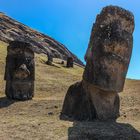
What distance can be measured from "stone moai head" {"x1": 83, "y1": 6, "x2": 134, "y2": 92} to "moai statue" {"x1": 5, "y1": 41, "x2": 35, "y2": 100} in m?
8.19

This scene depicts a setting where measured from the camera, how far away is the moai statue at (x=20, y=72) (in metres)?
24.3

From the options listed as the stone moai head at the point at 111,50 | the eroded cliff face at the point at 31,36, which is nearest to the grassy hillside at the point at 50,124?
the stone moai head at the point at 111,50

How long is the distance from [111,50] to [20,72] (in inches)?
364

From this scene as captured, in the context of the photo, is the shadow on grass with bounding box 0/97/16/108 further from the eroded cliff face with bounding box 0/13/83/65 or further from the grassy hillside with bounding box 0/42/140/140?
the eroded cliff face with bounding box 0/13/83/65

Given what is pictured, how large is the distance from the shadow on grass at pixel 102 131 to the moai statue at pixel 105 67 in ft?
4.58

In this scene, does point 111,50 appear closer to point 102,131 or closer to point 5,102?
point 102,131

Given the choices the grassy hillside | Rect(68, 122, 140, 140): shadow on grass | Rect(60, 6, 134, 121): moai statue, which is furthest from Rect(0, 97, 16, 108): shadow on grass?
Rect(68, 122, 140, 140): shadow on grass

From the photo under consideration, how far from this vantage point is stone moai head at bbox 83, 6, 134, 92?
1637cm

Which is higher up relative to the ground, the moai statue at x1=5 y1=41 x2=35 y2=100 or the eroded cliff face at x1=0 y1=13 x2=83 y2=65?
the eroded cliff face at x1=0 y1=13 x2=83 y2=65

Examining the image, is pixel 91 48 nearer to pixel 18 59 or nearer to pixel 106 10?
pixel 106 10

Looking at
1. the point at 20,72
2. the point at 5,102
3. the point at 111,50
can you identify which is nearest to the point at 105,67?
the point at 111,50

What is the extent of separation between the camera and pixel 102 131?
13.9 m

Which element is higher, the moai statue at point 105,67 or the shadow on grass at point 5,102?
the moai statue at point 105,67

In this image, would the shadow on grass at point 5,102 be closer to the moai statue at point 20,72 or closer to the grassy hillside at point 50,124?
the grassy hillside at point 50,124
